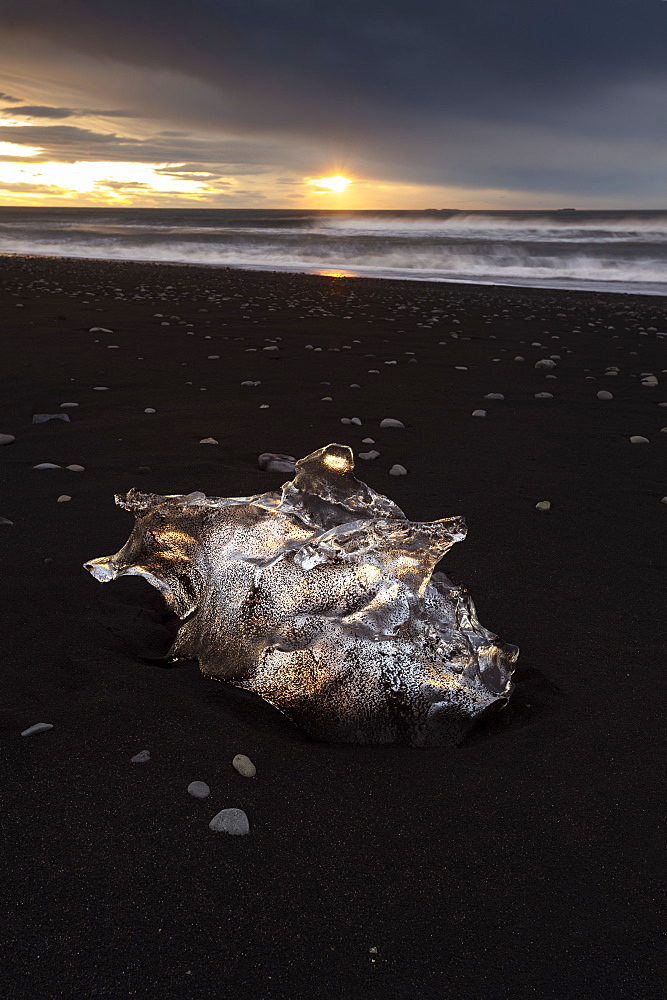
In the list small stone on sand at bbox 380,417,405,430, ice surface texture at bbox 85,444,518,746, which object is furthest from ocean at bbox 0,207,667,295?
ice surface texture at bbox 85,444,518,746

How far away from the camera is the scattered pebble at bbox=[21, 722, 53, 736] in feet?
5.50

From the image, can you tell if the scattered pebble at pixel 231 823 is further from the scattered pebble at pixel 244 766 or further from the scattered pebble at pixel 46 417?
the scattered pebble at pixel 46 417

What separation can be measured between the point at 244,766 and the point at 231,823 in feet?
0.54

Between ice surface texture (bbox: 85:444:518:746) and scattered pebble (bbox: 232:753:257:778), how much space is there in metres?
0.18

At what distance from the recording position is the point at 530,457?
3.94 metres

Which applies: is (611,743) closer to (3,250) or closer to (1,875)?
(1,875)

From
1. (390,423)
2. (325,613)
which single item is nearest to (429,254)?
(390,423)

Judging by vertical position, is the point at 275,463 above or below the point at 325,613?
below

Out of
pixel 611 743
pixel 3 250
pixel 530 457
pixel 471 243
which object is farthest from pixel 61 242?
pixel 611 743

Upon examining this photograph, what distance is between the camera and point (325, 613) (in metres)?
1.87

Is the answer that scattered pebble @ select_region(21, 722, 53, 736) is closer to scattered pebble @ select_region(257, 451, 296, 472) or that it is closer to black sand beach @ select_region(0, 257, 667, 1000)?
black sand beach @ select_region(0, 257, 667, 1000)

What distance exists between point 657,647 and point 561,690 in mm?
408

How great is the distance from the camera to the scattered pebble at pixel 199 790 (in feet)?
5.09

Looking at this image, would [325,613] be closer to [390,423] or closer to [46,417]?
[390,423]
